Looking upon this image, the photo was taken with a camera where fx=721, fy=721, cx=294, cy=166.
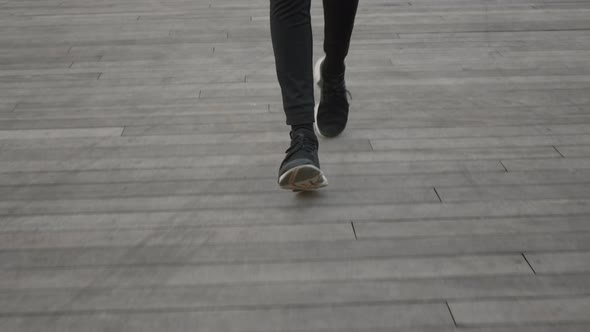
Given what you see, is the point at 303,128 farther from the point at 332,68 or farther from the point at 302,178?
the point at 332,68

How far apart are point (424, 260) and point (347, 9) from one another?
2.51 ft

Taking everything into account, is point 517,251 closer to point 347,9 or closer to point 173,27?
point 347,9

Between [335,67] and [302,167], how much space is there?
48 centimetres

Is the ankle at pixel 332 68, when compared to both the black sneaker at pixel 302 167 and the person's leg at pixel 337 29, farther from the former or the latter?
the black sneaker at pixel 302 167

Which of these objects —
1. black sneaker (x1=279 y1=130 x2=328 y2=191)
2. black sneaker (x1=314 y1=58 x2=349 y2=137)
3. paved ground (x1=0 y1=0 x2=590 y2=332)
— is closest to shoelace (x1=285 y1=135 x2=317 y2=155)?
black sneaker (x1=279 y1=130 x2=328 y2=191)

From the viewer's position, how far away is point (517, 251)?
4.84ft

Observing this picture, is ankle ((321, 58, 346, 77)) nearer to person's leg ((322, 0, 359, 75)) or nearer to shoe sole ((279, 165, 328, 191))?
person's leg ((322, 0, 359, 75))

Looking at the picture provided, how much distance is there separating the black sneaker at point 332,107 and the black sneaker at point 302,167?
1.19 feet

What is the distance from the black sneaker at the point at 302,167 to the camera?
64.7 inches

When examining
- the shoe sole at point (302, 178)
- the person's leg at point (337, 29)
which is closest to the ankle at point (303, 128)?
the shoe sole at point (302, 178)

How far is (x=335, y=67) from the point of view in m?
2.02

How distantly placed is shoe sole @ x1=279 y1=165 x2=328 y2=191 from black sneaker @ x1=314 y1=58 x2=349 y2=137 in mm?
425

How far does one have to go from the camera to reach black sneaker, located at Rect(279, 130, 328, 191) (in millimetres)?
1645

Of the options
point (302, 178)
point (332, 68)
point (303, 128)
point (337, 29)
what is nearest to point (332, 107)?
point (332, 68)
